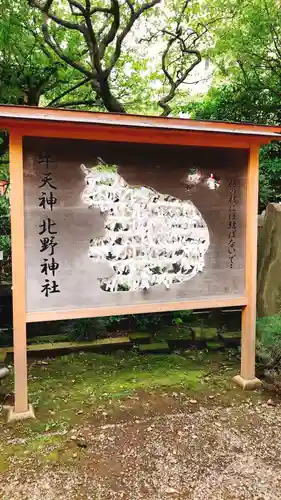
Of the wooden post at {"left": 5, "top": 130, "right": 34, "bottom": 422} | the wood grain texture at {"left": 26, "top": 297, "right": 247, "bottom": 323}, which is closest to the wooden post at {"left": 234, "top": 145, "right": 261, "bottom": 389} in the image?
the wood grain texture at {"left": 26, "top": 297, "right": 247, "bottom": 323}

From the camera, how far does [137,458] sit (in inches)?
134

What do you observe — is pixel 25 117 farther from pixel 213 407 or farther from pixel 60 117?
pixel 213 407

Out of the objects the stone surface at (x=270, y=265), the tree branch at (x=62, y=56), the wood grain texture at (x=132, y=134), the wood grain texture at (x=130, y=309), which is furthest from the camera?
the tree branch at (x=62, y=56)

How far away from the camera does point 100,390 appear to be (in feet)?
15.6

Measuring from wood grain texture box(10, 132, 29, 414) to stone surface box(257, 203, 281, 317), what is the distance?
3638mm

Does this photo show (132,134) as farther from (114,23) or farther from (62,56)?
(62,56)

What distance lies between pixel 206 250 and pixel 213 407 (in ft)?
6.12

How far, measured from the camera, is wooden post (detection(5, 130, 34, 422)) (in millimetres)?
3805

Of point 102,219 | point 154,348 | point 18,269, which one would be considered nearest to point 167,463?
point 18,269

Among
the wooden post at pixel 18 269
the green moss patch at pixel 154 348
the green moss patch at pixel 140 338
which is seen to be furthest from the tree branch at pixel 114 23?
the green moss patch at pixel 154 348

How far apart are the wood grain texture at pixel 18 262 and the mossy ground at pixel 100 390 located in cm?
43

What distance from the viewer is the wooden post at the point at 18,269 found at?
3.80 meters

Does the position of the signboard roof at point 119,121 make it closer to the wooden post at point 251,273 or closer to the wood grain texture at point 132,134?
the wood grain texture at point 132,134

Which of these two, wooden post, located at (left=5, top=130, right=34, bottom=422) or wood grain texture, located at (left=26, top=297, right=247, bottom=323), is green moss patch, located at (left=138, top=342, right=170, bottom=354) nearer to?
wood grain texture, located at (left=26, top=297, right=247, bottom=323)
